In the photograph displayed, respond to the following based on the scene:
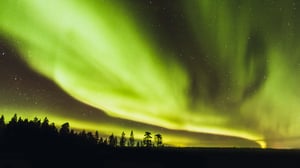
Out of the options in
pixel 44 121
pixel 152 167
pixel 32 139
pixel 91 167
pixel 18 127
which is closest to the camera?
pixel 91 167

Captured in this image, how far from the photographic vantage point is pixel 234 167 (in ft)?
210

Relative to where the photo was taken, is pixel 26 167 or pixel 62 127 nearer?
pixel 26 167

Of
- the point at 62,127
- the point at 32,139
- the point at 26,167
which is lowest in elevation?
the point at 26,167

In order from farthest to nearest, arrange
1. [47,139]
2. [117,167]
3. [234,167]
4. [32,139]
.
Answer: [47,139] < [32,139] < [234,167] < [117,167]

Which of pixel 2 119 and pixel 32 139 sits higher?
pixel 2 119

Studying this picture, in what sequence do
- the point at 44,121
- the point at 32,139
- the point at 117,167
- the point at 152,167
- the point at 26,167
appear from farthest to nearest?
the point at 44,121
the point at 32,139
the point at 152,167
the point at 117,167
the point at 26,167

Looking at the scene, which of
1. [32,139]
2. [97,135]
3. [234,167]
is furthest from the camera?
[97,135]

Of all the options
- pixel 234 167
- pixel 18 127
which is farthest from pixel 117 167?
pixel 18 127

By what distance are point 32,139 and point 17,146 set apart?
10.5 m

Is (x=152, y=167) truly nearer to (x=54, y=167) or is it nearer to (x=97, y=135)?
(x=54, y=167)

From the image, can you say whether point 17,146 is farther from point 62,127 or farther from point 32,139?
point 62,127

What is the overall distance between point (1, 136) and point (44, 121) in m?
47.3

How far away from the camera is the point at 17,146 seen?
67625 millimetres

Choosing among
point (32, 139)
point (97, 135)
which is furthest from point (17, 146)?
point (97, 135)
